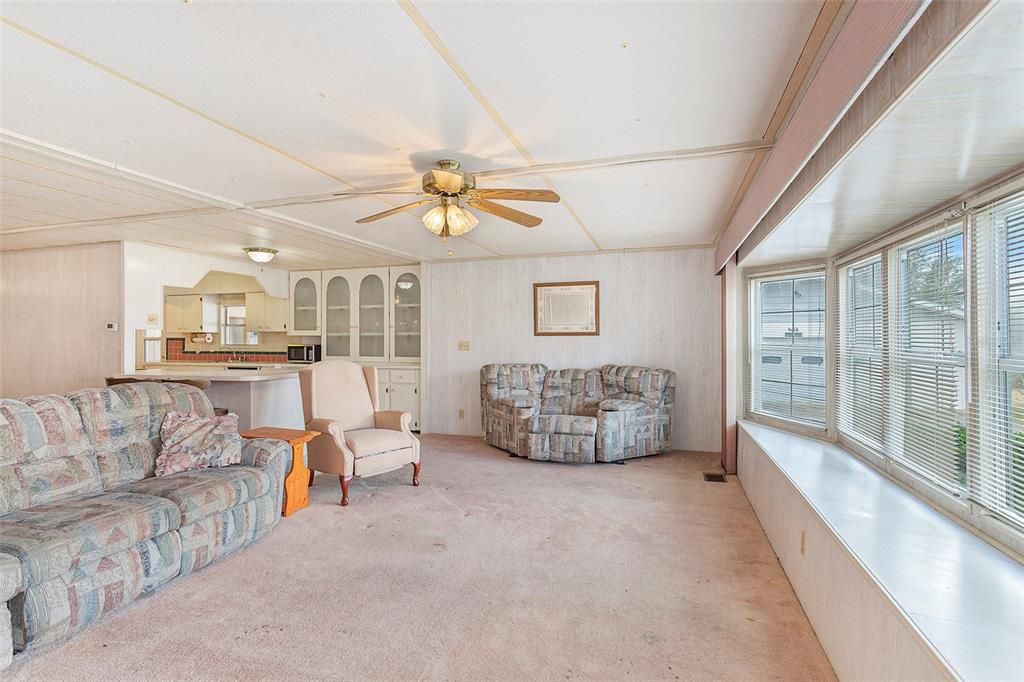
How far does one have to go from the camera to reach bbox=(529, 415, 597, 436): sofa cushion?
5.00 meters

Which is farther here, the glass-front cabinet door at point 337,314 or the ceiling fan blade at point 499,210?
the glass-front cabinet door at point 337,314

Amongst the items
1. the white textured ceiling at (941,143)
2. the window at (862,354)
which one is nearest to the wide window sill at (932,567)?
the window at (862,354)

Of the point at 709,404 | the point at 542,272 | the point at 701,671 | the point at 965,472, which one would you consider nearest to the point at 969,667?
the point at 701,671

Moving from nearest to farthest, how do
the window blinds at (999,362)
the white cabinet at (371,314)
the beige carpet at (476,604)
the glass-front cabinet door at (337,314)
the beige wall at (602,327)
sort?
the window blinds at (999,362) < the beige carpet at (476,604) < the beige wall at (602,327) < the white cabinet at (371,314) < the glass-front cabinet door at (337,314)

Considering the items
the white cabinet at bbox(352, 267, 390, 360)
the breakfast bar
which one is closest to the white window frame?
the breakfast bar

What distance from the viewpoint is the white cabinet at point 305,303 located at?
24.3 feet

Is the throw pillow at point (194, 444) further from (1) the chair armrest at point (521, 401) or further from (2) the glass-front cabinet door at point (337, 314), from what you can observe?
(2) the glass-front cabinet door at point (337, 314)

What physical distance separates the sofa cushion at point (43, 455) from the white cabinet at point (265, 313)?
4865mm

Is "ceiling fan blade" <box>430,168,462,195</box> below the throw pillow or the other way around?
the other way around

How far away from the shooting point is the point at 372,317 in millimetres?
7129

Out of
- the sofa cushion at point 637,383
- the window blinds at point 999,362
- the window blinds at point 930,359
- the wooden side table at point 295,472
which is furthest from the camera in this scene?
the sofa cushion at point 637,383

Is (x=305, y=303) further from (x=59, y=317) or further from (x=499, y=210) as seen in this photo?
(x=499, y=210)

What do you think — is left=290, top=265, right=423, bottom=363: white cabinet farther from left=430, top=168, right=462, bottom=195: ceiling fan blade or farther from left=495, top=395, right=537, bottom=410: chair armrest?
left=430, top=168, right=462, bottom=195: ceiling fan blade

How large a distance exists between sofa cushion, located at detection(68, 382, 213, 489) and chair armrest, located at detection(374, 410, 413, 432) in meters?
1.56
